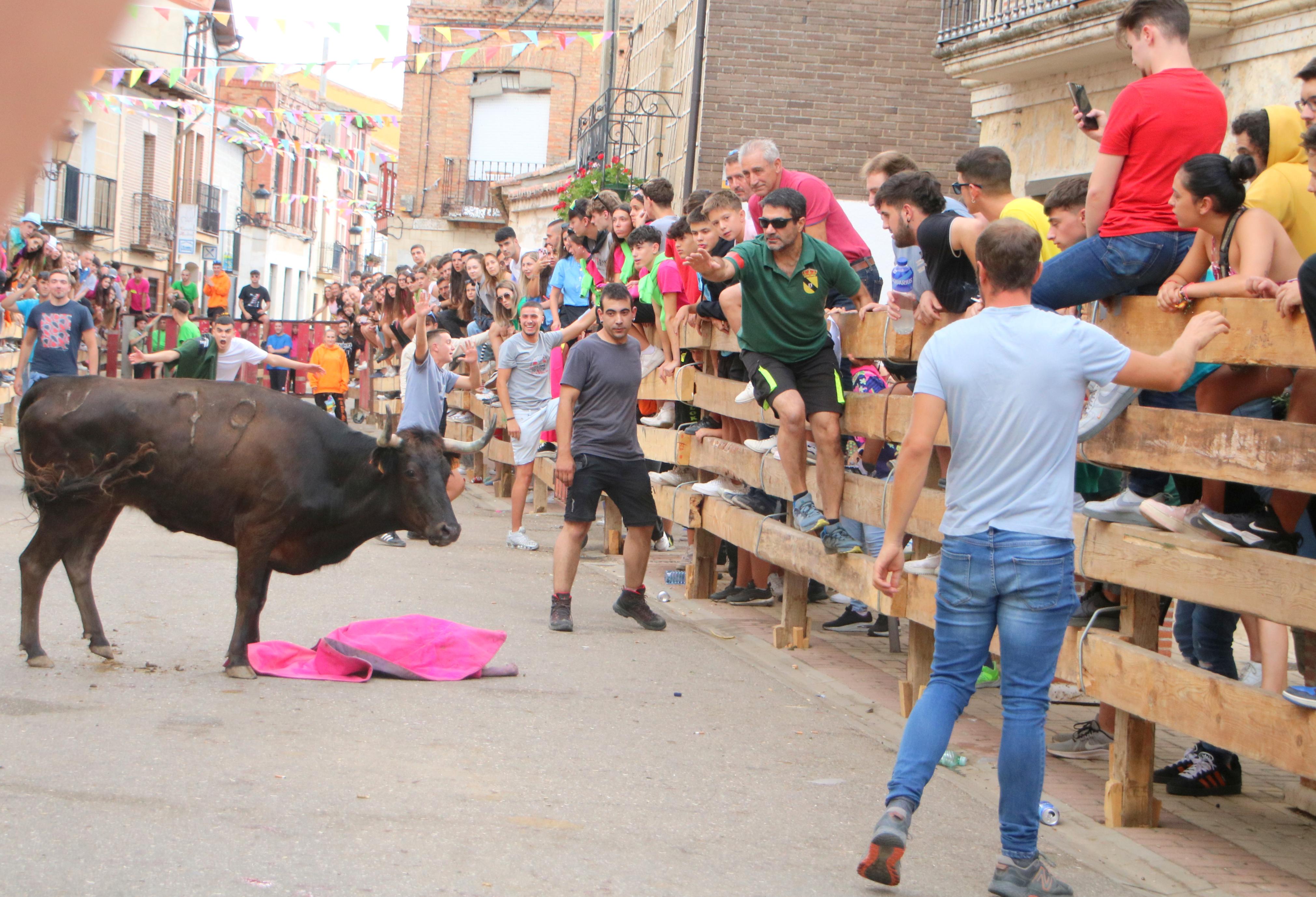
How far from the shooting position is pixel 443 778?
17.0ft

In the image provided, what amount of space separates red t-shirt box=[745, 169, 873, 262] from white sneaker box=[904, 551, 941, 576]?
8.74 feet

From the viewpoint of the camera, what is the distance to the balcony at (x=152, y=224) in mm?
43719

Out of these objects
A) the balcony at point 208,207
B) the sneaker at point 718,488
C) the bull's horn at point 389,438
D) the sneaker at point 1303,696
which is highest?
the balcony at point 208,207

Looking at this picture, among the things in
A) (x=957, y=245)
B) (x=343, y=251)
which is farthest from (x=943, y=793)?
(x=343, y=251)

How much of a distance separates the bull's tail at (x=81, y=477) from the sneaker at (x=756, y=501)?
3.87m

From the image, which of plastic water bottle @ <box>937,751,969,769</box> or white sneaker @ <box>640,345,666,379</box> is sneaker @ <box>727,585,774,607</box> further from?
plastic water bottle @ <box>937,751,969,769</box>

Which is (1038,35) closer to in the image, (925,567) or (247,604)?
(925,567)

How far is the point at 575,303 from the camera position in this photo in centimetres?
1369

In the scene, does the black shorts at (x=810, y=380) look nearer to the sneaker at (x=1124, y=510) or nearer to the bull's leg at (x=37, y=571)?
the sneaker at (x=1124, y=510)

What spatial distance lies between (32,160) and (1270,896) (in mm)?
4586

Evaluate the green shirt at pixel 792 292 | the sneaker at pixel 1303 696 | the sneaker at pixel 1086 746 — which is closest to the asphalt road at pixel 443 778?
the sneaker at pixel 1086 746

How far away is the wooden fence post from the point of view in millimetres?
5141

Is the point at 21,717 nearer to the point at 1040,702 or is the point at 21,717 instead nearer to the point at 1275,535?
the point at 1040,702

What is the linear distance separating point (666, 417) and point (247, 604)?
195 inches
